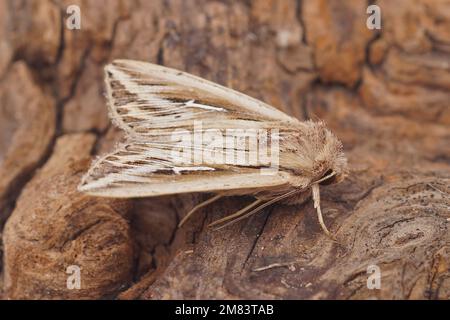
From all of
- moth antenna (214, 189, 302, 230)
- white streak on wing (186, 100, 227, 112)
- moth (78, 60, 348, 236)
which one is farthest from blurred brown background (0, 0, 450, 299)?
white streak on wing (186, 100, 227, 112)

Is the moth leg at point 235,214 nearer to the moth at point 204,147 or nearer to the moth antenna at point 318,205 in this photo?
the moth at point 204,147

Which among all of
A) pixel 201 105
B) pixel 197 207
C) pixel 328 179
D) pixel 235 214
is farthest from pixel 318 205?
pixel 201 105

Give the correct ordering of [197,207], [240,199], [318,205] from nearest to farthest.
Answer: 1. [318,205]
2. [197,207]
3. [240,199]

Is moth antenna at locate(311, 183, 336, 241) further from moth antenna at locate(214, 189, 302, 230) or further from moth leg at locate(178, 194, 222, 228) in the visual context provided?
moth leg at locate(178, 194, 222, 228)

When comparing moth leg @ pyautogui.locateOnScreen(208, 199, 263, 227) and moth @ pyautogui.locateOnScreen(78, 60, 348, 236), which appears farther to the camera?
moth leg @ pyautogui.locateOnScreen(208, 199, 263, 227)

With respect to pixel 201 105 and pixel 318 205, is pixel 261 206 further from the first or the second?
pixel 201 105

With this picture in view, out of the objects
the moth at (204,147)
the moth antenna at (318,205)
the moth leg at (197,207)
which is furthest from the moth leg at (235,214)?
the moth antenna at (318,205)
